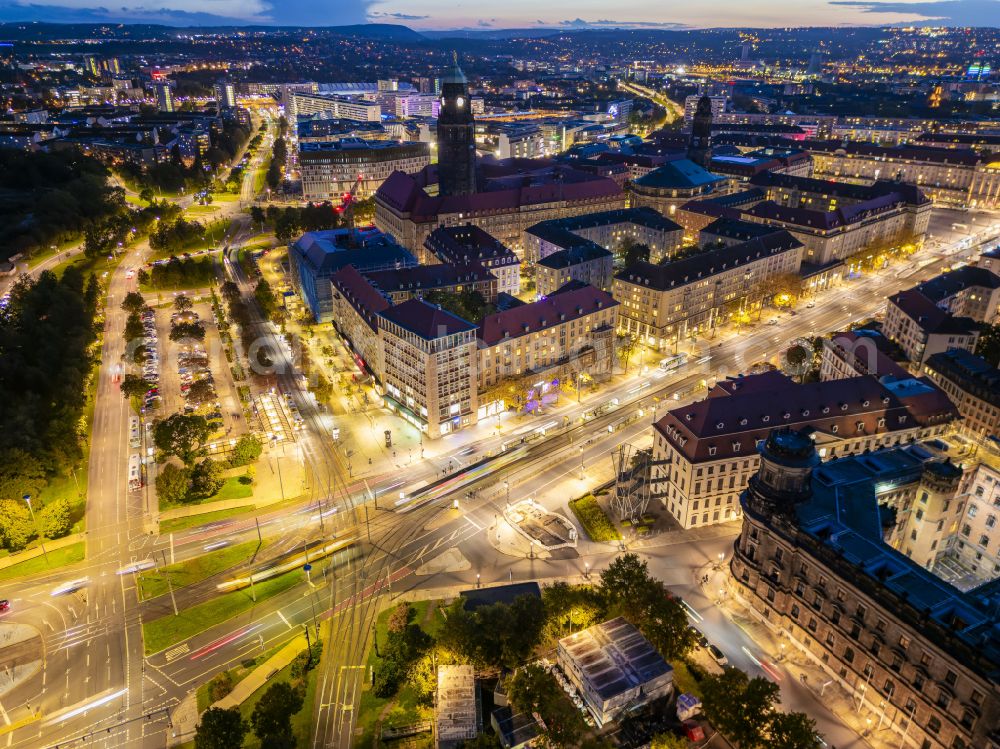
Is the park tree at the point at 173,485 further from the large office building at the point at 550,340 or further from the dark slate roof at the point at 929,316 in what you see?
the dark slate roof at the point at 929,316

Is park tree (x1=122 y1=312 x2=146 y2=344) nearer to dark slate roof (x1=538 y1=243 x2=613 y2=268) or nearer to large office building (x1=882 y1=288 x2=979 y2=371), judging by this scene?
dark slate roof (x1=538 y1=243 x2=613 y2=268)

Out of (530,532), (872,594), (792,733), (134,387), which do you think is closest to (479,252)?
(134,387)

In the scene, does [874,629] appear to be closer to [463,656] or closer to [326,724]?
[463,656]

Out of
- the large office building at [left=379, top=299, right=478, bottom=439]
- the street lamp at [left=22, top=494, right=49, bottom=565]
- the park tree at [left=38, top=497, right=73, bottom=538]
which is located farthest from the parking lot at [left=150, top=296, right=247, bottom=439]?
the large office building at [left=379, top=299, right=478, bottom=439]

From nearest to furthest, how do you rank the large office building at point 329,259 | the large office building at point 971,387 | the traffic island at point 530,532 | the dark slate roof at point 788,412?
the traffic island at point 530,532
the dark slate roof at point 788,412
the large office building at point 971,387
the large office building at point 329,259

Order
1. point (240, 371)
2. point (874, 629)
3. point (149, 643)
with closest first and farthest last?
point (874, 629) < point (149, 643) < point (240, 371)

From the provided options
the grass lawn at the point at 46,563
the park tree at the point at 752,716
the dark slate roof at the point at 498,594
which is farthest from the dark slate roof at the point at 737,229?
the grass lawn at the point at 46,563

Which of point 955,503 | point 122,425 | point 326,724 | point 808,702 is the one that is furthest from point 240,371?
point 955,503
